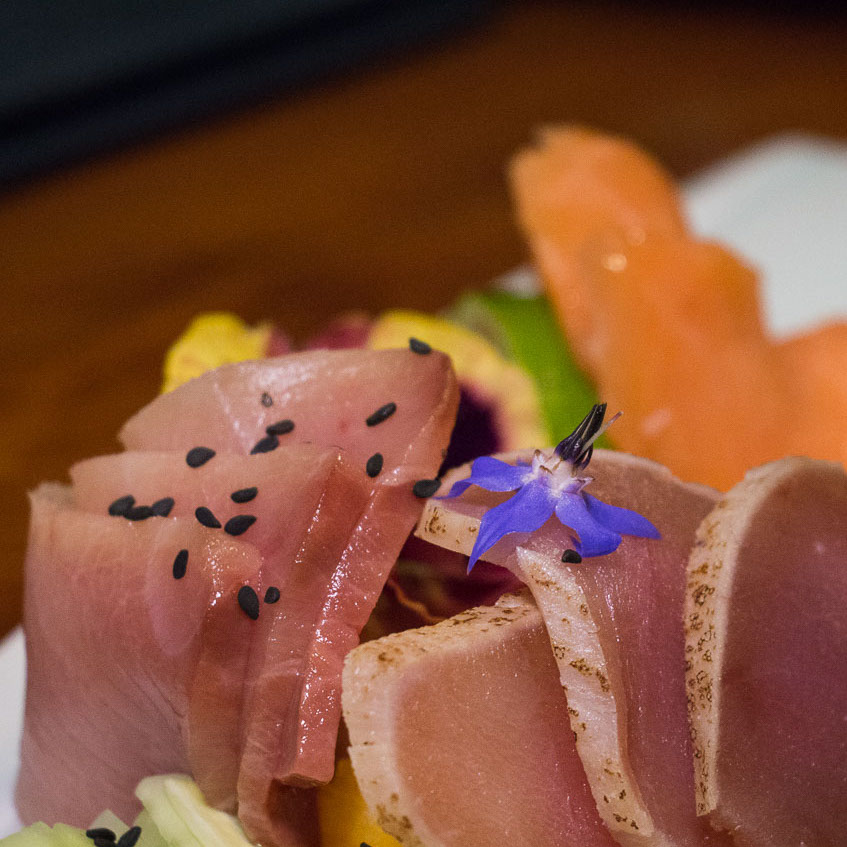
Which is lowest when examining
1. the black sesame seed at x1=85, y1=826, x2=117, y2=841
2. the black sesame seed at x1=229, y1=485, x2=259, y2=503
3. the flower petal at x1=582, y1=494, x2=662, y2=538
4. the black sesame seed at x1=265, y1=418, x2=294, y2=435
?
the black sesame seed at x1=85, y1=826, x2=117, y2=841

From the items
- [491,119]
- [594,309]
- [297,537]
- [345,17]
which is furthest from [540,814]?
[345,17]

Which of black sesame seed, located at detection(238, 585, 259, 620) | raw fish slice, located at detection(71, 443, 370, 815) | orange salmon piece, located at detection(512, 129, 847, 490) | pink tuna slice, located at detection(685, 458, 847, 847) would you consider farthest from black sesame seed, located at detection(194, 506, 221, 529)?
orange salmon piece, located at detection(512, 129, 847, 490)

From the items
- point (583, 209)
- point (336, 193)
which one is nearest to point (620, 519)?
point (583, 209)

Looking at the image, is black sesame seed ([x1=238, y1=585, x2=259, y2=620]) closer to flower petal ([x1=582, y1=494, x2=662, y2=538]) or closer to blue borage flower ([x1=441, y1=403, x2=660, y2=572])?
blue borage flower ([x1=441, y1=403, x2=660, y2=572])

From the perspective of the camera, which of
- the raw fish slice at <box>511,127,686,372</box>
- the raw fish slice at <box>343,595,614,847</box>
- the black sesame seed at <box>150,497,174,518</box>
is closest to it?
the raw fish slice at <box>343,595,614,847</box>

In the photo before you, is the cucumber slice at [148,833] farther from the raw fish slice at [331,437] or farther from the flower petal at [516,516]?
the flower petal at [516,516]

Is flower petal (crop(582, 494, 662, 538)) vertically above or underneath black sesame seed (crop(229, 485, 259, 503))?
underneath
